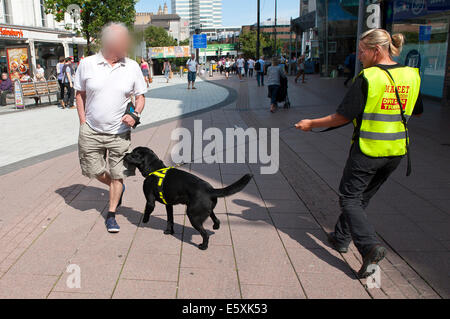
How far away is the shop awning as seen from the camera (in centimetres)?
3311

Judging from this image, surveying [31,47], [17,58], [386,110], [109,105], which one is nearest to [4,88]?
[17,58]

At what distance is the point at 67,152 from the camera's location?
282 inches

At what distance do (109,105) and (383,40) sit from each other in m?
2.34

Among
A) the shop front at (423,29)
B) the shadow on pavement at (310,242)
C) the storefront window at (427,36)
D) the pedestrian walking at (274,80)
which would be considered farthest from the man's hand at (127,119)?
the storefront window at (427,36)

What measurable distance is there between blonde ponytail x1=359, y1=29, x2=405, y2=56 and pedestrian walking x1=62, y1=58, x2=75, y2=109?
1294 cm

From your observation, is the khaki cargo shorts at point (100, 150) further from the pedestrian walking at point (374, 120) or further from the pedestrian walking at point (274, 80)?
the pedestrian walking at point (274, 80)

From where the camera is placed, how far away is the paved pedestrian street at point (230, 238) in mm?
2854

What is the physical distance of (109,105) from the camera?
3.55 meters

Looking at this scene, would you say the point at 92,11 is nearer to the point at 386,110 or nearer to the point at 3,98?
the point at 3,98

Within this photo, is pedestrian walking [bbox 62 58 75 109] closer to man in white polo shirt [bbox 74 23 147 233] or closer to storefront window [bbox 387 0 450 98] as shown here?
man in white polo shirt [bbox 74 23 147 233]

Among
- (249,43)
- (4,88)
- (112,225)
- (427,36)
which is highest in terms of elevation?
(249,43)

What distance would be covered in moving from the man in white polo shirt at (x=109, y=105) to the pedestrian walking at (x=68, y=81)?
11198 mm

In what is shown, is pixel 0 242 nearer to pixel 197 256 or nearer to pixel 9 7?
pixel 197 256
